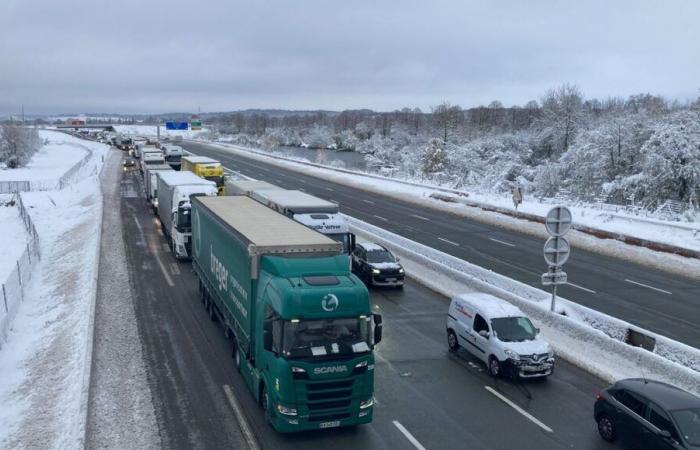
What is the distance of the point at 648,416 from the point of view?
1183 centimetres

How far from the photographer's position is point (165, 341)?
1805 cm

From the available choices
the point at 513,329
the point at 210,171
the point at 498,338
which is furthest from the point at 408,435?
the point at 210,171

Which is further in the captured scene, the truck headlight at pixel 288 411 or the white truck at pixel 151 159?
the white truck at pixel 151 159

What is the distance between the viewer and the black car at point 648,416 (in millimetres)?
11094

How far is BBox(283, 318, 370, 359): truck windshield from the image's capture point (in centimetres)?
1170

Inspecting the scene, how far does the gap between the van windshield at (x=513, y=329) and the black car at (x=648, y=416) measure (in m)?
3.42

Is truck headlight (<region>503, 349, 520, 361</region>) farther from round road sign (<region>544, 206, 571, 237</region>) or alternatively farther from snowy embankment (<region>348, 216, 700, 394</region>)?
round road sign (<region>544, 206, 571, 237</region>)

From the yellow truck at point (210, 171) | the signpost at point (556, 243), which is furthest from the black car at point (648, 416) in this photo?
the yellow truck at point (210, 171)

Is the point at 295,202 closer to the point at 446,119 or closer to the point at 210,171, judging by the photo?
the point at 210,171

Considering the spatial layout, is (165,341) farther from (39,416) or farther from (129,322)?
(39,416)

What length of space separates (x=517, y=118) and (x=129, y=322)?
480 ft

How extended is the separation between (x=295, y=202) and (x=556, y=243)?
11.3m

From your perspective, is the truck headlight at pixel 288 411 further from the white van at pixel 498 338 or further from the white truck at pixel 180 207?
the white truck at pixel 180 207

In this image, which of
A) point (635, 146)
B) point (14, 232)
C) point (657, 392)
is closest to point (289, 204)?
point (657, 392)
